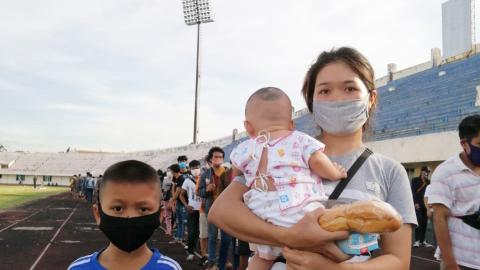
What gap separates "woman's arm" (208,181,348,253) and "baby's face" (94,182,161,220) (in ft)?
1.16

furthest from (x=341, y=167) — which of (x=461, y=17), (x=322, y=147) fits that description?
(x=461, y=17)

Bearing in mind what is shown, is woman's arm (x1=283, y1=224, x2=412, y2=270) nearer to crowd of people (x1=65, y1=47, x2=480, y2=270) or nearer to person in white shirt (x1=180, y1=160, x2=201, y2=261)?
crowd of people (x1=65, y1=47, x2=480, y2=270)

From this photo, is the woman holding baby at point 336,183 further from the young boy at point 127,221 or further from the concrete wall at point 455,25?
the concrete wall at point 455,25

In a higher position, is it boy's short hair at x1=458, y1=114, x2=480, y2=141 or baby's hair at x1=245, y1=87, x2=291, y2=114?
baby's hair at x1=245, y1=87, x2=291, y2=114

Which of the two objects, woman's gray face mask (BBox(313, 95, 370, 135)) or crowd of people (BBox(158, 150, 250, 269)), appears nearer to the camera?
woman's gray face mask (BBox(313, 95, 370, 135))

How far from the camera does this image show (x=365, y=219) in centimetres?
153

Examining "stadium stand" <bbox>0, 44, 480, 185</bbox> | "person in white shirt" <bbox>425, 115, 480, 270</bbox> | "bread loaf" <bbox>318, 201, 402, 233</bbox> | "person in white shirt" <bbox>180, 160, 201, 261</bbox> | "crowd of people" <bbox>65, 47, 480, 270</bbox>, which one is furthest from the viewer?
"stadium stand" <bbox>0, 44, 480, 185</bbox>

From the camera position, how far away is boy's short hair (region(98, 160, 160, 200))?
7.24 feet

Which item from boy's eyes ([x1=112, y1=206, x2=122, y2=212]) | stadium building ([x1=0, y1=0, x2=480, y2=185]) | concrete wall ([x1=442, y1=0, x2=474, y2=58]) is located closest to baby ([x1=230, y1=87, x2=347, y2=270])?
boy's eyes ([x1=112, y1=206, x2=122, y2=212])

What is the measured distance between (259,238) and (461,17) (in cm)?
5211

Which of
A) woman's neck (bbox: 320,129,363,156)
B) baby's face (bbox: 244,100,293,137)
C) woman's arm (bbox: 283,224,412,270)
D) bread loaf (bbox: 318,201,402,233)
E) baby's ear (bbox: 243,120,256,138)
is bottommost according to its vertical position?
woman's arm (bbox: 283,224,412,270)

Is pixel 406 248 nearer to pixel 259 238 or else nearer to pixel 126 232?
pixel 259 238

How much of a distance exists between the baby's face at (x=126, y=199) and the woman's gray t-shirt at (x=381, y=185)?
85cm

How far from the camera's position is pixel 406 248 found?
1794 millimetres
